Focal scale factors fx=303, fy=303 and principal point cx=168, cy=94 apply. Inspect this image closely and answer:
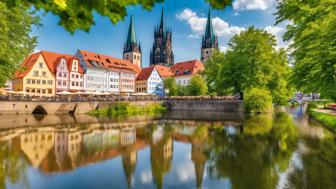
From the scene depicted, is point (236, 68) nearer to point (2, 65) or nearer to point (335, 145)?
point (335, 145)

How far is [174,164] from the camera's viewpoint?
1516 cm

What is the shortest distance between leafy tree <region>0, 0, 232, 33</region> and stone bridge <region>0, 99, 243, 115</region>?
47.9 m

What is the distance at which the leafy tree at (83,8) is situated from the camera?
10.0 ft

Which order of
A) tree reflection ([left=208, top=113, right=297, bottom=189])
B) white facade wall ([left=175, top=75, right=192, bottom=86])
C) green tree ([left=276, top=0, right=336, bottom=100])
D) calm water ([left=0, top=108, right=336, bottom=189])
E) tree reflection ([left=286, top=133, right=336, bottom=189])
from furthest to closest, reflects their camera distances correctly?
white facade wall ([left=175, top=75, right=192, bottom=86])
green tree ([left=276, top=0, right=336, bottom=100])
tree reflection ([left=208, top=113, right=297, bottom=189])
calm water ([left=0, top=108, right=336, bottom=189])
tree reflection ([left=286, top=133, right=336, bottom=189])

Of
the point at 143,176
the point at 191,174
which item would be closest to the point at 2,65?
the point at 143,176

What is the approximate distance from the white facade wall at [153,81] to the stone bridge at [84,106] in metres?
33.6

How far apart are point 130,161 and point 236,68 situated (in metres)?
39.0

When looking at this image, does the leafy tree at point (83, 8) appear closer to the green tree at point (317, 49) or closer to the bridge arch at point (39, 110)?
the green tree at point (317, 49)

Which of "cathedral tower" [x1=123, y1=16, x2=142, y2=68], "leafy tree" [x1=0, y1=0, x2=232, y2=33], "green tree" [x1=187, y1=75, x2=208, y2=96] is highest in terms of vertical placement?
"cathedral tower" [x1=123, y1=16, x2=142, y2=68]

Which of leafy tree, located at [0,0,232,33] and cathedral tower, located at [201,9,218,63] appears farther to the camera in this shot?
cathedral tower, located at [201,9,218,63]

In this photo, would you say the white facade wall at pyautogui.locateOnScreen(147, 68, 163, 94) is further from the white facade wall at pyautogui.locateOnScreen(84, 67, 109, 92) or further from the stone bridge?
the stone bridge

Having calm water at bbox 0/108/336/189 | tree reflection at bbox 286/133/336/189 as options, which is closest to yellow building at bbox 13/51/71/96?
calm water at bbox 0/108/336/189

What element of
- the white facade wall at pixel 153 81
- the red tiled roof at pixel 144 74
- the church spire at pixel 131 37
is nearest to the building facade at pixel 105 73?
the red tiled roof at pixel 144 74

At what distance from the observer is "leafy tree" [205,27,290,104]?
4981 centimetres
